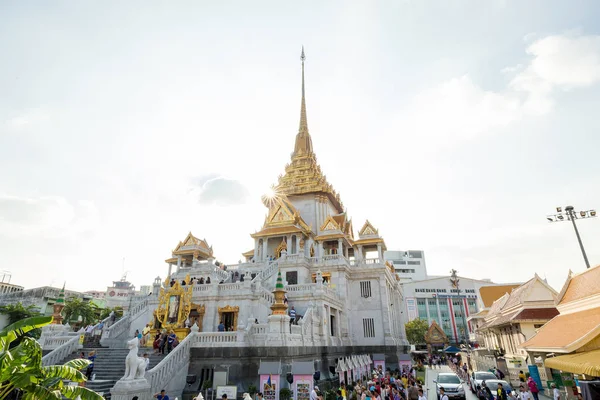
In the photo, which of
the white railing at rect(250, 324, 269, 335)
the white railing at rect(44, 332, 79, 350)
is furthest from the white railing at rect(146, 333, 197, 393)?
the white railing at rect(44, 332, 79, 350)

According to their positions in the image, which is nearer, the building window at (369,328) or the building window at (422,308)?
the building window at (369,328)

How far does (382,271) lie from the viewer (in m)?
36.0

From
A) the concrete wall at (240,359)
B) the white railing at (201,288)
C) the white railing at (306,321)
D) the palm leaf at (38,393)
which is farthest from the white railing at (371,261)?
the palm leaf at (38,393)

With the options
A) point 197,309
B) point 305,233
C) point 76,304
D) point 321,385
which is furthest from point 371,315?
point 76,304

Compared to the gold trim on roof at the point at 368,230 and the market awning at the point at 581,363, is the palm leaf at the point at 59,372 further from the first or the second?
the gold trim on roof at the point at 368,230

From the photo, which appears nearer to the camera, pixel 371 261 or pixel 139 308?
pixel 139 308

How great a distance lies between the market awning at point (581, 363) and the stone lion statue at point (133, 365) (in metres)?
16.0

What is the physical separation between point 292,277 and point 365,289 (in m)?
8.03

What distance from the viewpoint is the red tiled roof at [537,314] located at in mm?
25798

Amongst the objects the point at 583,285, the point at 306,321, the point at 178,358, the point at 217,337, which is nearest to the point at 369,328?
the point at 306,321

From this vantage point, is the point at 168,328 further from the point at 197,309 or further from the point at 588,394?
the point at 588,394

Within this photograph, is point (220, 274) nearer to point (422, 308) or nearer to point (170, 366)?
point (170, 366)

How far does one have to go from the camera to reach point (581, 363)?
11188 mm

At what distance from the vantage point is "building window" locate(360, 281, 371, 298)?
36000mm
